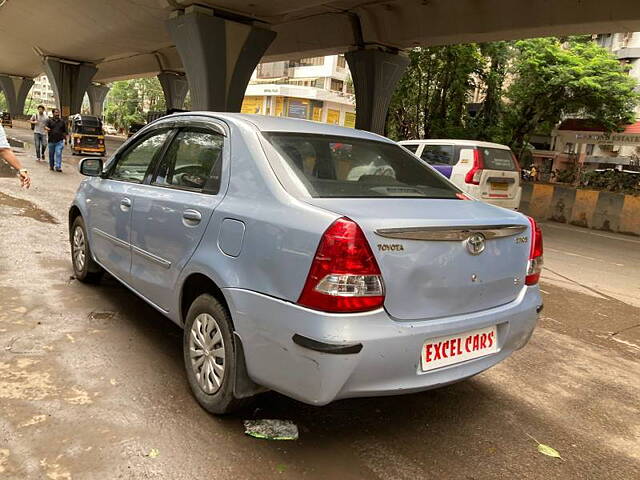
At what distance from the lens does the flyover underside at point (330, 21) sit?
1466 cm

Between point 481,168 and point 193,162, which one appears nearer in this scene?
point 193,162

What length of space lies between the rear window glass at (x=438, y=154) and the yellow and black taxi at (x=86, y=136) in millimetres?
16029

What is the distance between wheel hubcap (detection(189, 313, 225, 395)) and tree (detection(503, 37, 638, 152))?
23.5 m

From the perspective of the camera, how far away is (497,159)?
11.0 metres

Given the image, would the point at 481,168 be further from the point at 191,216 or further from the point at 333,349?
the point at 333,349

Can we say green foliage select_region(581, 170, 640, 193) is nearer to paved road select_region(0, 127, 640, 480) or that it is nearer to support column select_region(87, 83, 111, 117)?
paved road select_region(0, 127, 640, 480)

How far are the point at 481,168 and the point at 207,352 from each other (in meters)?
8.92

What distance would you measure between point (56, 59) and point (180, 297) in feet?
141

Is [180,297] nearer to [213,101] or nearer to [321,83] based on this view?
[213,101]

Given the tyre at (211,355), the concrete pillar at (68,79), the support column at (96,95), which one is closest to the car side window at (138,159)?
the tyre at (211,355)

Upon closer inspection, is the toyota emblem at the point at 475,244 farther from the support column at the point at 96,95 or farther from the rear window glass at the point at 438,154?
the support column at the point at 96,95

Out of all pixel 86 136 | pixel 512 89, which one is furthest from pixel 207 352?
pixel 512 89

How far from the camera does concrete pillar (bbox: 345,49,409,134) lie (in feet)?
66.0

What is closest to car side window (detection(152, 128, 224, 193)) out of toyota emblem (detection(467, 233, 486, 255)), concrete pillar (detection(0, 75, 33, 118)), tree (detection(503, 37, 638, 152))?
toyota emblem (detection(467, 233, 486, 255))
